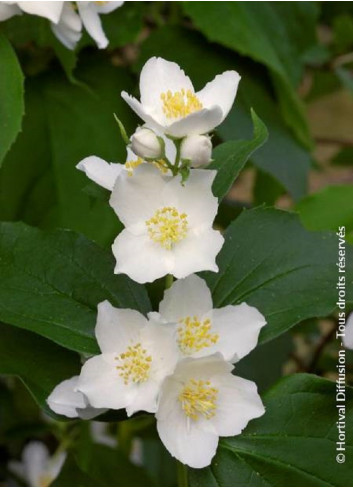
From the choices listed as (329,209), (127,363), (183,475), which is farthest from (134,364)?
(329,209)

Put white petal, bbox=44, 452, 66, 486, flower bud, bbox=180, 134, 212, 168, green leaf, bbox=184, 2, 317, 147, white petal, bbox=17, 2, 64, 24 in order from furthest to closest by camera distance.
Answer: green leaf, bbox=184, 2, 317, 147 < white petal, bbox=44, 452, 66, 486 < white petal, bbox=17, 2, 64, 24 < flower bud, bbox=180, 134, 212, 168

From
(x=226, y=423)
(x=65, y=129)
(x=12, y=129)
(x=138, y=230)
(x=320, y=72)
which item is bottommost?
(x=226, y=423)

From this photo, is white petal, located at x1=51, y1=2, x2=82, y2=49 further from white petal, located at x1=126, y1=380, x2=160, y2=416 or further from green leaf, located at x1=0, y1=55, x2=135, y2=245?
white petal, located at x1=126, y1=380, x2=160, y2=416

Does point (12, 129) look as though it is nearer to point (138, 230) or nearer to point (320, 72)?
point (138, 230)

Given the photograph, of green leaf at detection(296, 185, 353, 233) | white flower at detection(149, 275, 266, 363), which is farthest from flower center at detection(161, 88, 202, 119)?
green leaf at detection(296, 185, 353, 233)

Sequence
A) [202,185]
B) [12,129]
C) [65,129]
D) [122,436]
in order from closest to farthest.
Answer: [202,185] → [12,129] → [65,129] → [122,436]

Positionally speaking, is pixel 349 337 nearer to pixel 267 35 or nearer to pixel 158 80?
pixel 158 80

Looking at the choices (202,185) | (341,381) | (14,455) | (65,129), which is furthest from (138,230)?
(14,455)
